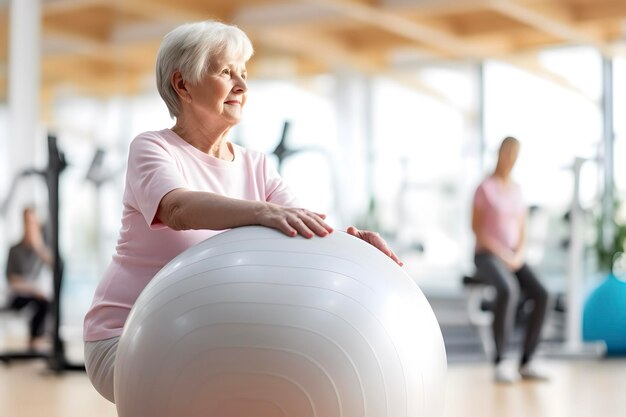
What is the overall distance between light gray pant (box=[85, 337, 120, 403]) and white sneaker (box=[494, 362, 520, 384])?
3.06 meters

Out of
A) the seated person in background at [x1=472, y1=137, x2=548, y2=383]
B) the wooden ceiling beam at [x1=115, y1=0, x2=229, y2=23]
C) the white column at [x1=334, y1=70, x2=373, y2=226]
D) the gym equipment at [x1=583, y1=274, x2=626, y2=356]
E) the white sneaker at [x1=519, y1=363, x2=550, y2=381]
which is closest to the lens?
the white sneaker at [x1=519, y1=363, x2=550, y2=381]

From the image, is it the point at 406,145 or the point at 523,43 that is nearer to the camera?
the point at 523,43

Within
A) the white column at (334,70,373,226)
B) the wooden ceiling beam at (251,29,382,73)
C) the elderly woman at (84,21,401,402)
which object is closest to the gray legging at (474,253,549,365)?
the elderly woman at (84,21,401,402)

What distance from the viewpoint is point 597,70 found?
368 inches

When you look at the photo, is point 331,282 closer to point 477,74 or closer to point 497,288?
point 497,288

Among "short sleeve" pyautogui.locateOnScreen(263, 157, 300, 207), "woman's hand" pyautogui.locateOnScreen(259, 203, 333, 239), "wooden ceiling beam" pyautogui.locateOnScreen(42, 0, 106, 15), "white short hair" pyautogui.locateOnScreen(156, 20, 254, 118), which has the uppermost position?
"wooden ceiling beam" pyautogui.locateOnScreen(42, 0, 106, 15)

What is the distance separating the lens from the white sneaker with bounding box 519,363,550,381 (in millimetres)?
4846

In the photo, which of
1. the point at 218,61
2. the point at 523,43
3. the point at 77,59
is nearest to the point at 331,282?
the point at 218,61

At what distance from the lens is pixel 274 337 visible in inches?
64.3

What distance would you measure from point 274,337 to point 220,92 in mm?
623

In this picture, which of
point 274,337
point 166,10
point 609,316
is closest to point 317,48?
point 166,10

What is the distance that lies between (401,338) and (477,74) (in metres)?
8.83

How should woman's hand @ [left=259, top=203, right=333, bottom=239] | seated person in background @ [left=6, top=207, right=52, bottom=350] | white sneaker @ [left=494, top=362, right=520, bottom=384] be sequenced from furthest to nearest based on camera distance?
1. seated person in background @ [left=6, top=207, right=52, bottom=350]
2. white sneaker @ [left=494, top=362, right=520, bottom=384]
3. woman's hand @ [left=259, top=203, right=333, bottom=239]

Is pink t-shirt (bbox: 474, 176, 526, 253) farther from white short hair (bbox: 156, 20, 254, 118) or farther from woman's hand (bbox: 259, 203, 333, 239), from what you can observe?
woman's hand (bbox: 259, 203, 333, 239)
